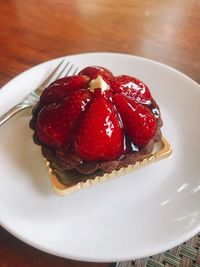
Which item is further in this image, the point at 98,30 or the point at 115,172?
the point at 98,30

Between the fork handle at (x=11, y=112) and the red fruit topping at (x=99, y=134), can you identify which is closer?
the red fruit topping at (x=99, y=134)

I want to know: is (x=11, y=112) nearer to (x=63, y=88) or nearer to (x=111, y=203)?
(x=63, y=88)

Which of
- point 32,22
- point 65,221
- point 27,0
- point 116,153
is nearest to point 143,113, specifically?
point 116,153

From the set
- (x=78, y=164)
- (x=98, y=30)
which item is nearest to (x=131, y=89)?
(x=78, y=164)

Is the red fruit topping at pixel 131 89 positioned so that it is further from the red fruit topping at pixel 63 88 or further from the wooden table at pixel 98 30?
the wooden table at pixel 98 30

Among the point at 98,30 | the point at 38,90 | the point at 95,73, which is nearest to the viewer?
the point at 95,73

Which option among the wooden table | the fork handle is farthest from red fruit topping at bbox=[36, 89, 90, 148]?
the wooden table

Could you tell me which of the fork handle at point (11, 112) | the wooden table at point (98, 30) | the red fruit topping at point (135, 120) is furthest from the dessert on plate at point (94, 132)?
the wooden table at point (98, 30)

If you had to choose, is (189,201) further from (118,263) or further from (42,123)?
(42,123)
